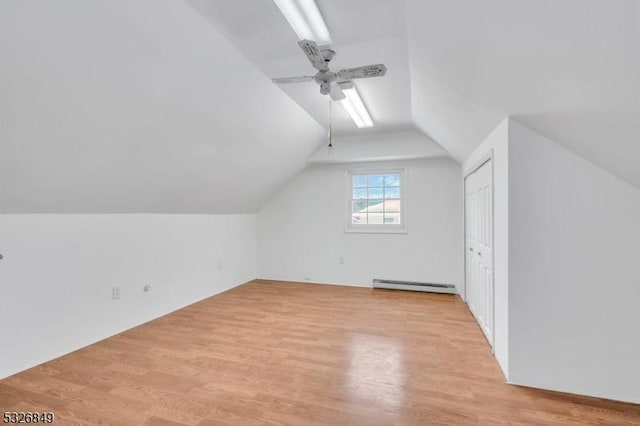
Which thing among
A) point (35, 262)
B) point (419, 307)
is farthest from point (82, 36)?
point (419, 307)

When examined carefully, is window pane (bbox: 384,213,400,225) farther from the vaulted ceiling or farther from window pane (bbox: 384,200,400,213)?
the vaulted ceiling

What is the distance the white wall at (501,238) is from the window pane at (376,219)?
2.67 m

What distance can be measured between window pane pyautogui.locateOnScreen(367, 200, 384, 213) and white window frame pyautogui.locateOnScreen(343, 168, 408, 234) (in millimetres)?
274

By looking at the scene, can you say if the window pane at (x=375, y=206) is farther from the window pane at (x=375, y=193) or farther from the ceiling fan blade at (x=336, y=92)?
the ceiling fan blade at (x=336, y=92)

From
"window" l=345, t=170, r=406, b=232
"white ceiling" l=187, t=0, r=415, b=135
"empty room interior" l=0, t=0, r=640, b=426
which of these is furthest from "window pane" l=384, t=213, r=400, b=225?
"white ceiling" l=187, t=0, r=415, b=135

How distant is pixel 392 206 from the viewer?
529 centimetres

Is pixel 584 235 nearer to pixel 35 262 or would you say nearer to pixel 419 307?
pixel 419 307

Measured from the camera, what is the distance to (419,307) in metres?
4.12

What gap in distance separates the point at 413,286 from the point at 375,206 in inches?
60.3

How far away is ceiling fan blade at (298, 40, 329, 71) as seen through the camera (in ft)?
6.12

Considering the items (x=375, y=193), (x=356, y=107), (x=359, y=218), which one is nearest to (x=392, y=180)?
(x=375, y=193)

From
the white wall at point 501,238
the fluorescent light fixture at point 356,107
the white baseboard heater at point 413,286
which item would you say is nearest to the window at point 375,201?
the white baseboard heater at point 413,286

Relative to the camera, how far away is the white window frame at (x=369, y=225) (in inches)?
203

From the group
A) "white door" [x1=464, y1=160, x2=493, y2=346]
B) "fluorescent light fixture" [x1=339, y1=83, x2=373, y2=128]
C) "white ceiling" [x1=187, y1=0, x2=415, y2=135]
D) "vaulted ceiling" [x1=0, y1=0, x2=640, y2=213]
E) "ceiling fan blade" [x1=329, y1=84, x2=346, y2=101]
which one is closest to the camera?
"vaulted ceiling" [x1=0, y1=0, x2=640, y2=213]
